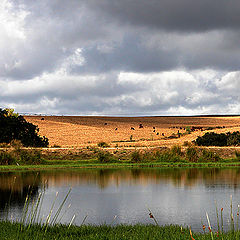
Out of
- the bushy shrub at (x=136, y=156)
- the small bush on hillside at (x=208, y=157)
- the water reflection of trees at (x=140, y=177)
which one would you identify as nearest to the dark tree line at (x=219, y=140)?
the small bush on hillside at (x=208, y=157)

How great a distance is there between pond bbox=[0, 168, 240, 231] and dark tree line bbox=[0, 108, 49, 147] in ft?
42.2

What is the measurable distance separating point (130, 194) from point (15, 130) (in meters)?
26.3

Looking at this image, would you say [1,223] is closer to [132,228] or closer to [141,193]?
[132,228]

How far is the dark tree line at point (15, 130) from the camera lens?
4203 centimetres

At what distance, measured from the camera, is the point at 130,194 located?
1939cm

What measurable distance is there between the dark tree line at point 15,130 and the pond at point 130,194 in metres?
12.8

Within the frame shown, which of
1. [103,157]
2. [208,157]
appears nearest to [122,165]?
[103,157]

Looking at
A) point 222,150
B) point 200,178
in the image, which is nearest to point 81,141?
point 222,150

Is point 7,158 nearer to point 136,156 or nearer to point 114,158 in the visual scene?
Answer: point 114,158

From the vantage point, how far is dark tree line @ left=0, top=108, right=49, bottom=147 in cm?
4203

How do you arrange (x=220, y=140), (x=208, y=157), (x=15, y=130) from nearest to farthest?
(x=208, y=157)
(x=15, y=130)
(x=220, y=140)

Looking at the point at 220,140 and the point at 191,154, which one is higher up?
the point at 220,140

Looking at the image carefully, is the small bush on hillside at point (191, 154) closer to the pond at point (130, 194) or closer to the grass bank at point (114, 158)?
the grass bank at point (114, 158)

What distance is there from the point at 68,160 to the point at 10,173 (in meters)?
8.02
